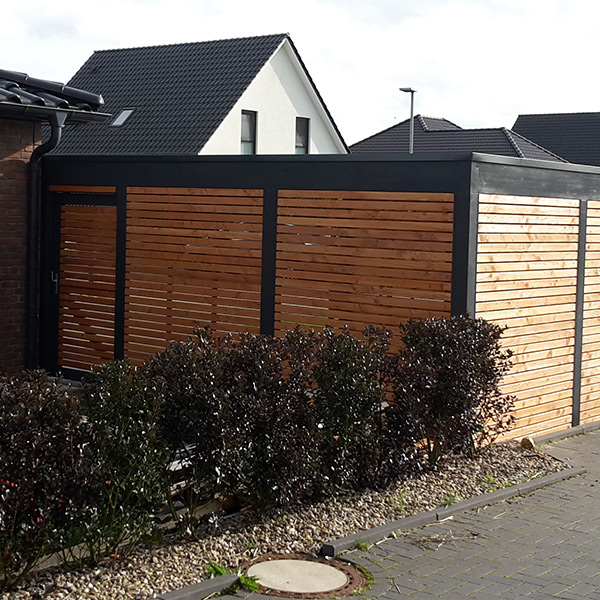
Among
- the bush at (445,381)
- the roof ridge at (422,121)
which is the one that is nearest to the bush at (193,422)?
the bush at (445,381)

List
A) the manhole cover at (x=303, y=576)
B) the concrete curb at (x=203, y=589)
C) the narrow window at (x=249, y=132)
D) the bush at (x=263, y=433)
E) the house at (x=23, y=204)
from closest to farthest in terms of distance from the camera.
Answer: the concrete curb at (x=203, y=589), the manhole cover at (x=303, y=576), the bush at (x=263, y=433), the house at (x=23, y=204), the narrow window at (x=249, y=132)

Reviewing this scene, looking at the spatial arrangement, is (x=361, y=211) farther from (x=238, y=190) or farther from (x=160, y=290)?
(x=160, y=290)

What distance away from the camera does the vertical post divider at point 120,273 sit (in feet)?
41.3

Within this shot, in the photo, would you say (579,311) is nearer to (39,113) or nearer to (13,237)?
(39,113)

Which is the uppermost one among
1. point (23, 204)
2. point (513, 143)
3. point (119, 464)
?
point (513, 143)

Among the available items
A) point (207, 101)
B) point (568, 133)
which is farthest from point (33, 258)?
point (568, 133)

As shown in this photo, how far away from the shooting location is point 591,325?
11734 mm

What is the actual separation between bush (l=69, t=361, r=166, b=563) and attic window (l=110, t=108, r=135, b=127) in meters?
25.5

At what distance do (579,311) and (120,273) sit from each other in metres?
5.67

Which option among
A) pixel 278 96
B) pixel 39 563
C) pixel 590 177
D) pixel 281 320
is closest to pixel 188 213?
pixel 281 320

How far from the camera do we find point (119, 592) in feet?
18.6

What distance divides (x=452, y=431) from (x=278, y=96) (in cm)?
2453

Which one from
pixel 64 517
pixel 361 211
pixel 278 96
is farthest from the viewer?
pixel 278 96

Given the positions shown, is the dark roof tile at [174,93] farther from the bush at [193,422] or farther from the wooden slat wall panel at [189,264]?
the bush at [193,422]
